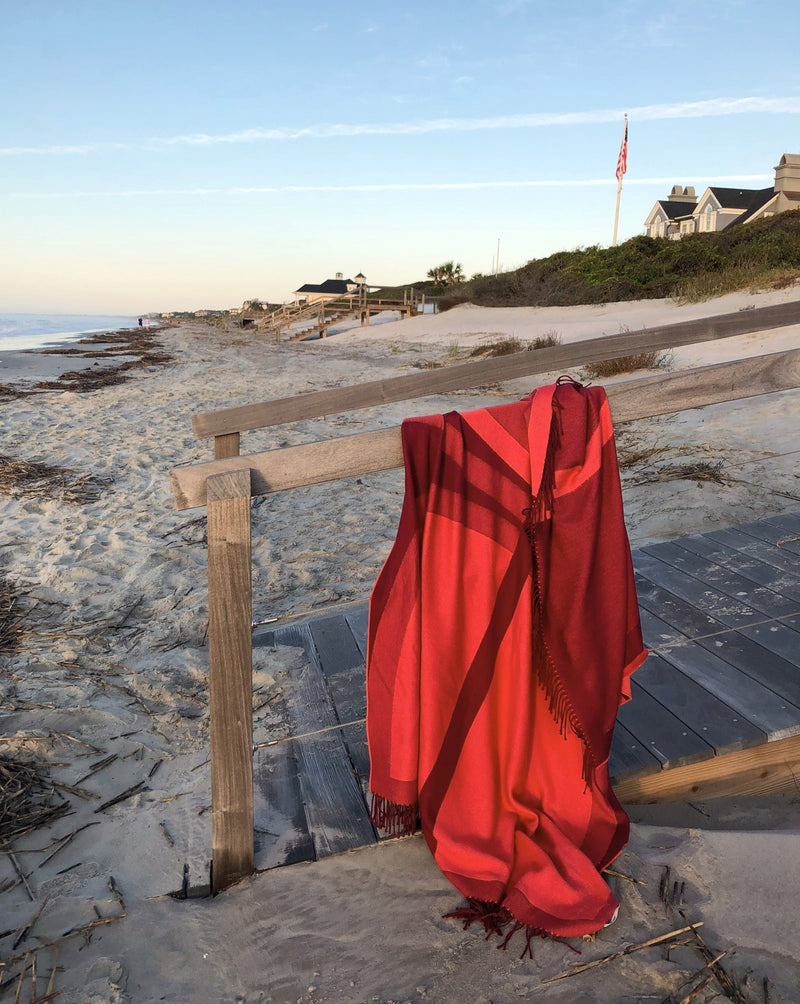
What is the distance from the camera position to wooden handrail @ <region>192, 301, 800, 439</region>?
2510 mm

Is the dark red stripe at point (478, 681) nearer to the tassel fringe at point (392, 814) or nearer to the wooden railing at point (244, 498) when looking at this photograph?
the tassel fringe at point (392, 814)

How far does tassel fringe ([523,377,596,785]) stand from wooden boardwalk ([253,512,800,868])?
0.41m

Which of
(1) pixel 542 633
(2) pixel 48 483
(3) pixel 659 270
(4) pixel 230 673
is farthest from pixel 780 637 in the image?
(3) pixel 659 270

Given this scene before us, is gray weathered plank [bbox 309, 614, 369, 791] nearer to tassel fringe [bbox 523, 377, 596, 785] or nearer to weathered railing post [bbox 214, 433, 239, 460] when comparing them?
tassel fringe [bbox 523, 377, 596, 785]

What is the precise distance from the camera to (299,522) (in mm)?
5281

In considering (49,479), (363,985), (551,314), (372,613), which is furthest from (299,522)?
(551,314)

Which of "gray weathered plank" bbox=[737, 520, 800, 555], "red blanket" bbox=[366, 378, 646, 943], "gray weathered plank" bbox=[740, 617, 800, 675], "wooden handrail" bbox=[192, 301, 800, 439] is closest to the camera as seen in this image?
"red blanket" bbox=[366, 378, 646, 943]

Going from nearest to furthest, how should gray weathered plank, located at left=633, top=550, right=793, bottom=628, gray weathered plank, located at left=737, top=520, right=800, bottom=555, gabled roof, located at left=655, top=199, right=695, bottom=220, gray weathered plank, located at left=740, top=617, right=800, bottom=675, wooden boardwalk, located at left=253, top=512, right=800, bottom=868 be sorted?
1. wooden boardwalk, located at left=253, top=512, right=800, bottom=868
2. gray weathered plank, located at left=740, top=617, right=800, bottom=675
3. gray weathered plank, located at left=633, top=550, right=793, bottom=628
4. gray weathered plank, located at left=737, top=520, right=800, bottom=555
5. gabled roof, located at left=655, top=199, right=695, bottom=220

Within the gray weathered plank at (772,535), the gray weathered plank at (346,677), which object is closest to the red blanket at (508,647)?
the gray weathered plank at (346,677)

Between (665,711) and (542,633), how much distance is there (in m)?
0.90

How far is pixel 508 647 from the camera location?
6.05 feet

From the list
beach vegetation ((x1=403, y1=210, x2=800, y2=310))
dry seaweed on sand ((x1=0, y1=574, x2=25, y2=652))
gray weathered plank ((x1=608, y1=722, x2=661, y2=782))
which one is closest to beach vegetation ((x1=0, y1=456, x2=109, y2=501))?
dry seaweed on sand ((x1=0, y1=574, x2=25, y2=652))

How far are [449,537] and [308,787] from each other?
1.01m

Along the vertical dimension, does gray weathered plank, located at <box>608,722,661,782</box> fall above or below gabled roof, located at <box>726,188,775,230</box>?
Result: below
